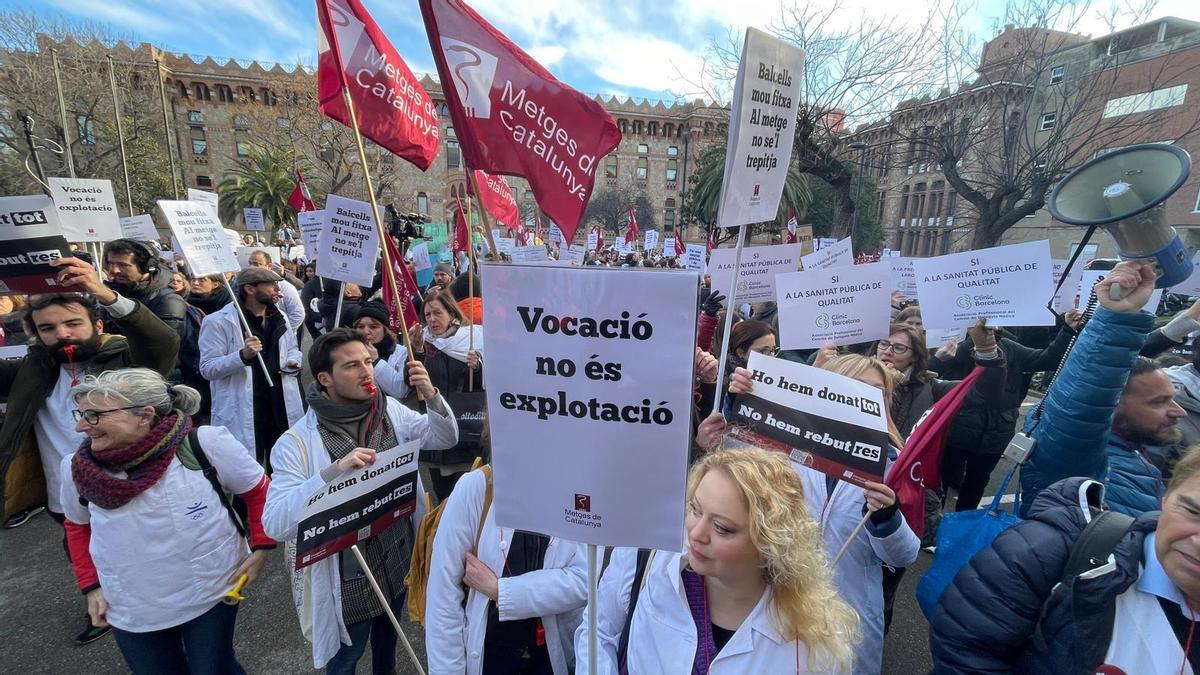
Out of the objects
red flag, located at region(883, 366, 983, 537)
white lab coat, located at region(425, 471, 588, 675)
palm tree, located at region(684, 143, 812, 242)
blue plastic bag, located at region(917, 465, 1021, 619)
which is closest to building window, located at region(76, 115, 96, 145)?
palm tree, located at region(684, 143, 812, 242)

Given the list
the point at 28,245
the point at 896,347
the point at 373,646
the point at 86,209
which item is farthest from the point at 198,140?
the point at 896,347

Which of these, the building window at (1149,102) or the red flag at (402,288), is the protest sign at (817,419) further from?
the building window at (1149,102)

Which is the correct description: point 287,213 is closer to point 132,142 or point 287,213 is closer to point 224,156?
point 132,142

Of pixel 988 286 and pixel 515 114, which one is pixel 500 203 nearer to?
pixel 515 114

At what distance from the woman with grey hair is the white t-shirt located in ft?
3.08

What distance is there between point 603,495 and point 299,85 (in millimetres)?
40508

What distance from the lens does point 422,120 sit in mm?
3494

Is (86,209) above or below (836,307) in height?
above

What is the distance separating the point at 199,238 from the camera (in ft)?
13.0

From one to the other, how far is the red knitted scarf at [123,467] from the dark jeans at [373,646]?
3.46ft

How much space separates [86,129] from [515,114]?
3488cm

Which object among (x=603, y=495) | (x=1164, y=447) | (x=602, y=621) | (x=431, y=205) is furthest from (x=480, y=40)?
(x=431, y=205)

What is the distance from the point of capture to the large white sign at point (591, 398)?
1.19 m

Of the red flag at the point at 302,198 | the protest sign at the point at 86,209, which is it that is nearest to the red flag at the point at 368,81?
the protest sign at the point at 86,209
